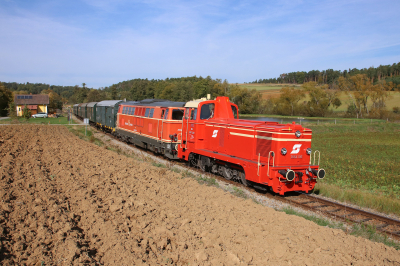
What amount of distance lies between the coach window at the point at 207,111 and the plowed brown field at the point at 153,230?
4.59 metres

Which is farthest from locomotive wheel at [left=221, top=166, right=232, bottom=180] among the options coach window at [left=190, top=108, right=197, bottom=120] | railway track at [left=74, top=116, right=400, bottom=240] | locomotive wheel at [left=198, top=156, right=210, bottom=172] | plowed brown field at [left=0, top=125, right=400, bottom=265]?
coach window at [left=190, top=108, right=197, bottom=120]

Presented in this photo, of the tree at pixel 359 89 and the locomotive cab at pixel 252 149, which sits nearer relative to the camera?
the locomotive cab at pixel 252 149

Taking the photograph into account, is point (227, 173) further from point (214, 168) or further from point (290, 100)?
point (290, 100)

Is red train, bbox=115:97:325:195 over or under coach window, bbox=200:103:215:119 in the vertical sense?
under

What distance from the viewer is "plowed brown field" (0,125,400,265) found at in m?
4.80

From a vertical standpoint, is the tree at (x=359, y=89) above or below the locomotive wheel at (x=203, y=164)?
above

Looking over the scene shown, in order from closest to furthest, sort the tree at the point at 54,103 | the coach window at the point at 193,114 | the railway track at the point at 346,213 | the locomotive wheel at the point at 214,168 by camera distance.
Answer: the railway track at the point at 346,213, the locomotive wheel at the point at 214,168, the coach window at the point at 193,114, the tree at the point at 54,103

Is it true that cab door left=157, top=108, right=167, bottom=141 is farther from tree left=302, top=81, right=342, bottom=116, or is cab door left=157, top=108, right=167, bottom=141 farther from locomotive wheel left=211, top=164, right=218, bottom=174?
tree left=302, top=81, right=342, bottom=116

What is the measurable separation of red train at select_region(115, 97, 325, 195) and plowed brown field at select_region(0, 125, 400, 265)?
197 cm

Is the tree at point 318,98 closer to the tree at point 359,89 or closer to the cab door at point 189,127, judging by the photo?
the tree at point 359,89

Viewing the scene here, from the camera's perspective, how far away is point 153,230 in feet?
19.3

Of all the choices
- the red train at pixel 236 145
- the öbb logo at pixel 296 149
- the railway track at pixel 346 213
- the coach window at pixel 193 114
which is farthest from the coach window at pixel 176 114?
the railway track at pixel 346 213

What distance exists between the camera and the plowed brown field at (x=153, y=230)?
15.8ft

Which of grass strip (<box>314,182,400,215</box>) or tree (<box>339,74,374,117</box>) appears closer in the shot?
grass strip (<box>314,182,400,215</box>)
